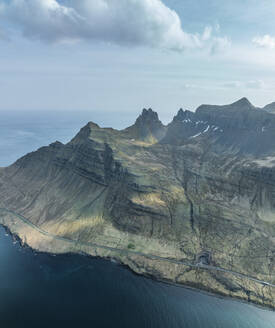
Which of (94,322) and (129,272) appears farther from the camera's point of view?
(129,272)

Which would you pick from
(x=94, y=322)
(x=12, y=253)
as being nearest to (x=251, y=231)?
(x=94, y=322)

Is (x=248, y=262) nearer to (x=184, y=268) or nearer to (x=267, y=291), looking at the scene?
(x=267, y=291)

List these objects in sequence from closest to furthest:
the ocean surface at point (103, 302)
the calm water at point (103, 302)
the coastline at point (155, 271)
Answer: the ocean surface at point (103, 302) < the calm water at point (103, 302) < the coastline at point (155, 271)

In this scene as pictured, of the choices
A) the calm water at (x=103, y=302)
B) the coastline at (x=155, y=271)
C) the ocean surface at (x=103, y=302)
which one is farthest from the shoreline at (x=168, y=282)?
the calm water at (x=103, y=302)

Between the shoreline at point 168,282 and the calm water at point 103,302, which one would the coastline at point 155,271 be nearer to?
the shoreline at point 168,282

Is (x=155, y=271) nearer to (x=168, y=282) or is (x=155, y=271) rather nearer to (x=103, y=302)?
(x=168, y=282)

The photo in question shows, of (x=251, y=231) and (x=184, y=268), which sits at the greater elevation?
(x=251, y=231)

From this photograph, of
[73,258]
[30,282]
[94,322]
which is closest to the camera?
[94,322]

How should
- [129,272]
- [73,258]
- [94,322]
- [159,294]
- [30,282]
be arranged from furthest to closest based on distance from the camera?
[73,258] → [129,272] → [30,282] → [159,294] → [94,322]
